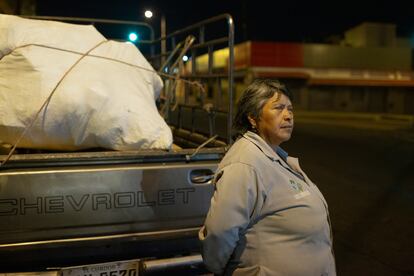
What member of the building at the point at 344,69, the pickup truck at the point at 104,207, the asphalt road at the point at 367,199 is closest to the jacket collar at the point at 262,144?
the pickup truck at the point at 104,207

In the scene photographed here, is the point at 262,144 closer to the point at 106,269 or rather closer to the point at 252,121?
the point at 252,121

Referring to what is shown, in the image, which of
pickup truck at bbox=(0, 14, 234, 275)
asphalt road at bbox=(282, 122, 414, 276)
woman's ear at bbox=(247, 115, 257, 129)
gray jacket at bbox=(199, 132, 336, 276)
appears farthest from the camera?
asphalt road at bbox=(282, 122, 414, 276)

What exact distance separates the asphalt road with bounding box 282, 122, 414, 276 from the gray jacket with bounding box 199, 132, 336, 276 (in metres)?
2.74

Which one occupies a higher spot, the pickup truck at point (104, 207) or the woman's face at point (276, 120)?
the woman's face at point (276, 120)

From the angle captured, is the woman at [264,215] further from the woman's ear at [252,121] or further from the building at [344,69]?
the building at [344,69]

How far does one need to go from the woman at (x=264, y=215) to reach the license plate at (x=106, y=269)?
0.79 m

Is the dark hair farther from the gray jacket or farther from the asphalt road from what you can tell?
the asphalt road

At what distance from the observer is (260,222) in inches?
81.0

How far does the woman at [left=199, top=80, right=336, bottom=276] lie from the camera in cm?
198

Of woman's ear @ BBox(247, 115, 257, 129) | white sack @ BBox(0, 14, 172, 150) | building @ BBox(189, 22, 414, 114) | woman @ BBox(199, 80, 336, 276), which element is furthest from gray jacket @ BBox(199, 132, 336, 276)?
building @ BBox(189, 22, 414, 114)

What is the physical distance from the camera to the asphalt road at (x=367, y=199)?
5.07 m

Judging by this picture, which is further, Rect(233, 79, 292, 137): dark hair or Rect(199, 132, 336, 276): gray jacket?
Rect(233, 79, 292, 137): dark hair

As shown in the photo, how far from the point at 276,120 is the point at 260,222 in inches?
18.2

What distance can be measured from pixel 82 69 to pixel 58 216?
0.87m
